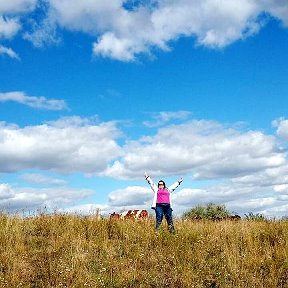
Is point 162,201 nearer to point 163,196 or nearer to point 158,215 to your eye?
point 163,196

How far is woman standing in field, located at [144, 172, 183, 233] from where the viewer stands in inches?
640

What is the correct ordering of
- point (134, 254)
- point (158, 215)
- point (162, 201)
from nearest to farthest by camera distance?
point (134, 254), point (158, 215), point (162, 201)

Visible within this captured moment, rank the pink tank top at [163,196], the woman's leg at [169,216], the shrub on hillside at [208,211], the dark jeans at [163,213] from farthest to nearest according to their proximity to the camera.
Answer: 1. the shrub on hillside at [208,211]
2. the pink tank top at [163,196]
3. the dark jeans at [163,213]
4. the woman's leg at [169,216]

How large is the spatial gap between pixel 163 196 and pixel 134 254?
366 cm

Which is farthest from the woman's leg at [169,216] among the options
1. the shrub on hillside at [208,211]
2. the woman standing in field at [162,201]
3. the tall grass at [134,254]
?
the shrub on hillside at [208,211]

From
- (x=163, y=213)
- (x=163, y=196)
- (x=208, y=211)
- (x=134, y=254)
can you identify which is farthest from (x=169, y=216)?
(x=208, y=211)

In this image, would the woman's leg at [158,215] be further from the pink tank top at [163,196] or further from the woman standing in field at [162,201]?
the pink tank top at [163,196]

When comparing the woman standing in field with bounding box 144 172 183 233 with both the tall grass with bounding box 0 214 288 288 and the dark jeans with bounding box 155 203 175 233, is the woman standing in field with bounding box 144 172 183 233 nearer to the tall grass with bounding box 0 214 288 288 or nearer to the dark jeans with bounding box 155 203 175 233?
the dark jeans with bounding box 155 203 175 233

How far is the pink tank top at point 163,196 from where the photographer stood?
16.7 meters

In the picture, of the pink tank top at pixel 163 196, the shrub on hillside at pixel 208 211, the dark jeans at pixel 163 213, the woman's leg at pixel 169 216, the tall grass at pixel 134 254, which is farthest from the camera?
the shrub on hillside at pixel 208 211

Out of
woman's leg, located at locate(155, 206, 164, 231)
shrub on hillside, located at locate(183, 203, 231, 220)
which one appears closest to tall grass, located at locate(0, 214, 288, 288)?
woman's leg, located at locate(155, 206, 164, 231)

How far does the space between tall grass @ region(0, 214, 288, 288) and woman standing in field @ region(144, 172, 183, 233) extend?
487mm

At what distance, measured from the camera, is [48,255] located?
1322 centimetres

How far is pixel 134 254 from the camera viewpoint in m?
13.5
